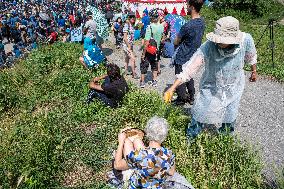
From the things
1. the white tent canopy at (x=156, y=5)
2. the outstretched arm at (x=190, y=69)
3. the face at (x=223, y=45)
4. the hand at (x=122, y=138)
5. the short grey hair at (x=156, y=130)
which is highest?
the face at (x=223, y=45)

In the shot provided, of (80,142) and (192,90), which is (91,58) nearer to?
(192,90)

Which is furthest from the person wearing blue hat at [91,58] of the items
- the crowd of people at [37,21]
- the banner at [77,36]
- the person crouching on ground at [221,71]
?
the crowd of people at [37,21]

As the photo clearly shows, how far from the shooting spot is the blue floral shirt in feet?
13.3

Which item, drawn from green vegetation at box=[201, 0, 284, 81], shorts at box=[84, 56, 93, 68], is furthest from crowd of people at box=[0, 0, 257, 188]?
green vegetation at box=[201, 0, 284, 81]

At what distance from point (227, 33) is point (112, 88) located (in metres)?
3.07

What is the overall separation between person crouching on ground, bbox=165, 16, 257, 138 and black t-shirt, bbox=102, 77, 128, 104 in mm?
2094

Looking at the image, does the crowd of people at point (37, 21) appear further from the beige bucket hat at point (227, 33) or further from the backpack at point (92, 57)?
the beige bucket hat at point (227, 33)

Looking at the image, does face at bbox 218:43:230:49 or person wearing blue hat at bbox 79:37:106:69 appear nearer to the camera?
face at bbox 218:43:230:49

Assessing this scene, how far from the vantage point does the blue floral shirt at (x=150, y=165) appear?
Answer: 405 centimetres

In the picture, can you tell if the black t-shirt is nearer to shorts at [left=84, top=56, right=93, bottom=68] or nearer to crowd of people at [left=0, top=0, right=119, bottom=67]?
shorts at [left=84, top=56, right=93, bottom=68]

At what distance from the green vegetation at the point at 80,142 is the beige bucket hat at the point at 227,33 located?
4.87 ft

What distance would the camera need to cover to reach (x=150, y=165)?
4.04 m

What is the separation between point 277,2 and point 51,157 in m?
23.5

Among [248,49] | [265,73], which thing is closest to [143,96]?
[248,49]
